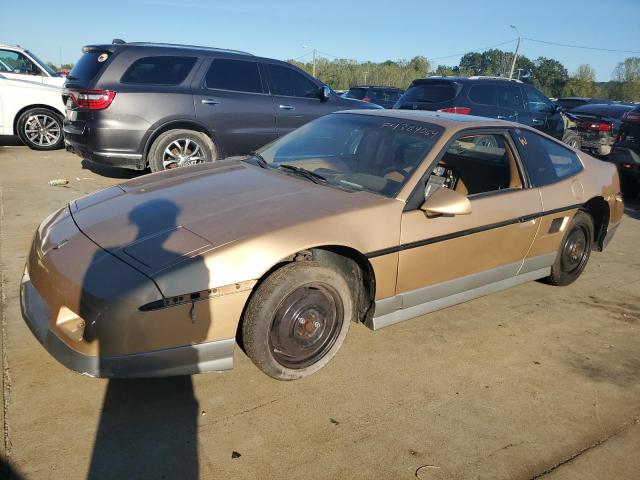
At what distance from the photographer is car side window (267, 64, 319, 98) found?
24.1 ft

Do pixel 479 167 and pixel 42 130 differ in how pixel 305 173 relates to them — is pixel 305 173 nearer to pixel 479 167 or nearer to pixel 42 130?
pixel 479 167

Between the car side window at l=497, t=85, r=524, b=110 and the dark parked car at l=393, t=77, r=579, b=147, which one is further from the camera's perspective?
the car side window at l=497, t=85, r=524, b=110

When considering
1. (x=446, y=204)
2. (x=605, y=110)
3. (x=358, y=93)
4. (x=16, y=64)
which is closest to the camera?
(x=446, y=204)

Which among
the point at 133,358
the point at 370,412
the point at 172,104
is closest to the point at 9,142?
the point at 172,104

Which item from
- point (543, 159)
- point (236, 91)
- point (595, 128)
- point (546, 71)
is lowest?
point (543, 159)

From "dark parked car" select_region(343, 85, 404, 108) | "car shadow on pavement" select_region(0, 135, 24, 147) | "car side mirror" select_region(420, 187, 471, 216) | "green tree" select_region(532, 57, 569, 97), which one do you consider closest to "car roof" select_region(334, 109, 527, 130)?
"car side mirror" select_region(420, 187, 471, 216)

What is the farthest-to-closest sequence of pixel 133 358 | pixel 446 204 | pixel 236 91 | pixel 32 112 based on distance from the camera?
1. pixel 32 112
2. pixel 236 91
3. pixel 446 204
4. pixel 133 358

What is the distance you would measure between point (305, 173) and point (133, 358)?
1.66 m

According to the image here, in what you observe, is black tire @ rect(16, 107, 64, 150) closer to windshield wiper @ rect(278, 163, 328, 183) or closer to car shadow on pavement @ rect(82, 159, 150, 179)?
car shadow on pavement @ rect(82, 159, 150, 179)

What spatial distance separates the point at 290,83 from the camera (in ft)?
24.5

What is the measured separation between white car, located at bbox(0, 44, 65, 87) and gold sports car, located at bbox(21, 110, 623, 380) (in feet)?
23.9

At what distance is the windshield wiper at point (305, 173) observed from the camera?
3.25 metres

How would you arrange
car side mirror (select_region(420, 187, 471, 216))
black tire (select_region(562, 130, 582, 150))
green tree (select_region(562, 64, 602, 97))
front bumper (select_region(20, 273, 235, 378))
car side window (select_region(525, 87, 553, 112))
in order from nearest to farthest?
front bumper (select_region(20, 273, 235, 378)), car side mirror (select_region(420, 187, 471, 216)), car side window (select_region(525, 87, 553, 112)), black tire (select_region(562, 130, 582, 150)), green tree (select_region(562, 64, 602, 97))

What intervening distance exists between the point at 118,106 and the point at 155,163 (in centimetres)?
79
